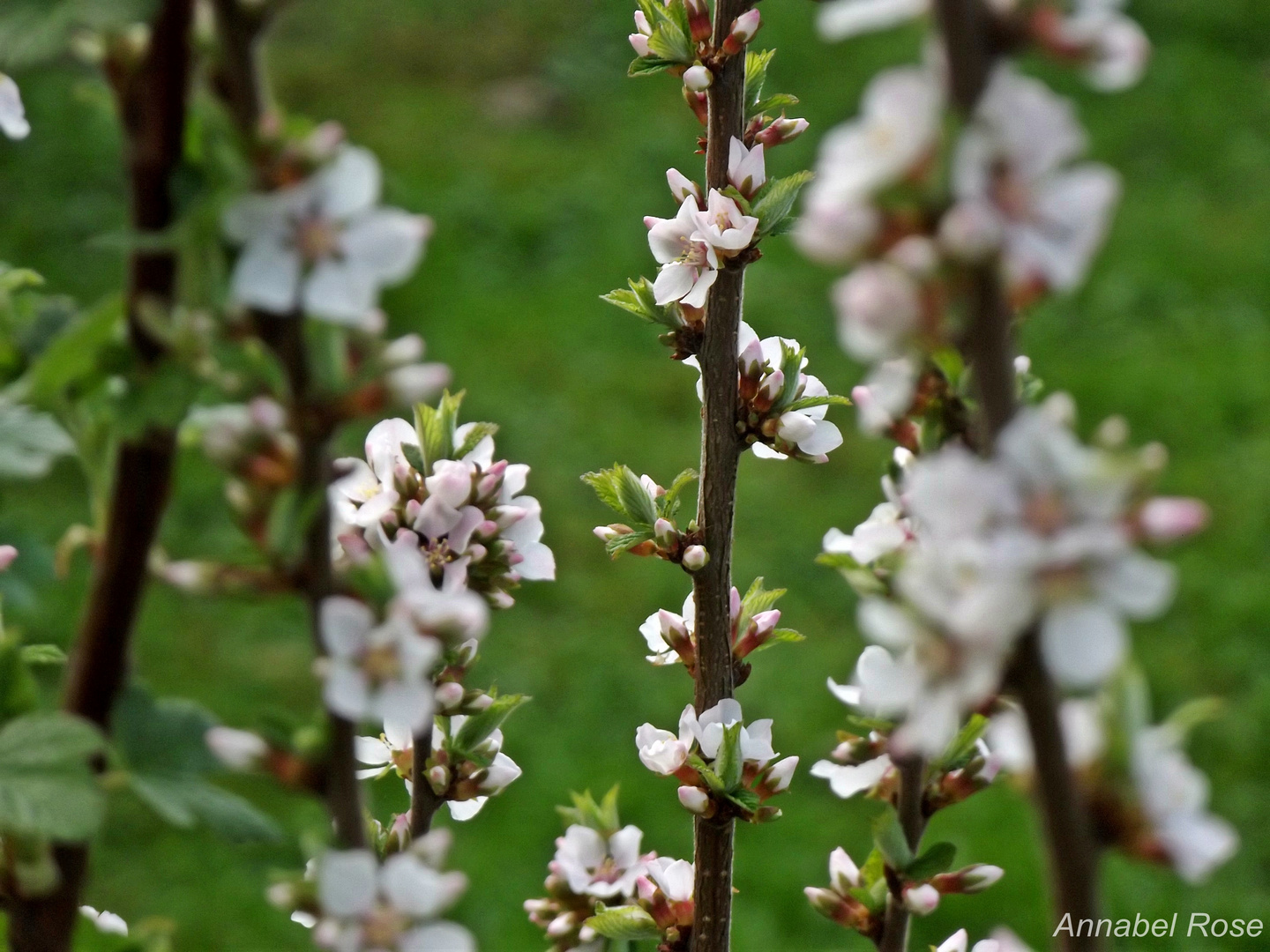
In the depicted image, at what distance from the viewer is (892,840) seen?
787 millimetres

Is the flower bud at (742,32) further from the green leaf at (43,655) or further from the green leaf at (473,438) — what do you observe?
the green leaf at (43,655)

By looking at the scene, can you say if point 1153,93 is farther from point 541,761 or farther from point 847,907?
point 847,907

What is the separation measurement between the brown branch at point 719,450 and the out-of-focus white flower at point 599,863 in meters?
0.07

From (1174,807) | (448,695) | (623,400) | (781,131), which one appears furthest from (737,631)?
(623,400)

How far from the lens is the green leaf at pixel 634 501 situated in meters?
1.01

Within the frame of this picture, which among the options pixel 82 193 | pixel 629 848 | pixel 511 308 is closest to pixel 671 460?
pixel 511 308

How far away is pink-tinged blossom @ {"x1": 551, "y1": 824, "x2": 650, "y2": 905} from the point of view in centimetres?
96

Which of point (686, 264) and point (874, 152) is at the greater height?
point (874, 152)

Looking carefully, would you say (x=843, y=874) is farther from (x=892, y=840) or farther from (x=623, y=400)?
(x=623, y=400)

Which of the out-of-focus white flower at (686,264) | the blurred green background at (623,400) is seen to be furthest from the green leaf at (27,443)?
the blurred green background at (623,400)

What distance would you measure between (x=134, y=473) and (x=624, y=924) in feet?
1.50

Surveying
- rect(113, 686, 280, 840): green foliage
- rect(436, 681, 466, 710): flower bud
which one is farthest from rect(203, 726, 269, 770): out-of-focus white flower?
rect(436, 681, 466, 710): flower bud

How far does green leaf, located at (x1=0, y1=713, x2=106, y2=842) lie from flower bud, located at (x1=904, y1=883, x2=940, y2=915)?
0.46m

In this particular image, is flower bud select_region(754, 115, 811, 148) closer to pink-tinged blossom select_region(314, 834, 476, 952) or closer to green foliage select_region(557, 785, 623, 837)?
green foliage select_region(557, 785, 623, 837)
